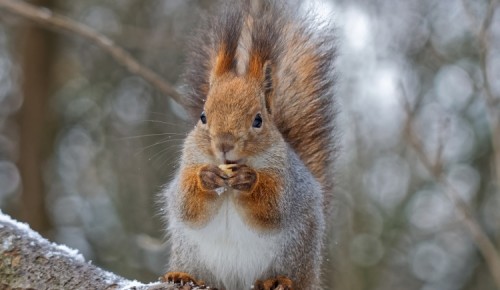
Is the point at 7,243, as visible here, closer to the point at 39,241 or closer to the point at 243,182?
the point at 39,241

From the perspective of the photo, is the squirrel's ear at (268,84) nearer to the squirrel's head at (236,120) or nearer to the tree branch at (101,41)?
the squirrel's head at (236,120)

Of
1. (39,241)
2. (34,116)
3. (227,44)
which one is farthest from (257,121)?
(34,116)

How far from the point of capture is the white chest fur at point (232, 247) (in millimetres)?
2215

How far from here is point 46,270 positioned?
6.47ft

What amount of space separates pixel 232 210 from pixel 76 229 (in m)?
6.83

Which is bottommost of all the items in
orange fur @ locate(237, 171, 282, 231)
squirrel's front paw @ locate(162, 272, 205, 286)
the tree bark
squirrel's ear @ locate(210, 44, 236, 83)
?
squirrel's front paw @ locate(162, 272, 205, 286)

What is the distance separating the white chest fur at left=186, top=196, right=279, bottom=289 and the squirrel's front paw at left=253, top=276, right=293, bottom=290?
0.05 metres

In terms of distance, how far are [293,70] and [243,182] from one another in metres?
0.78

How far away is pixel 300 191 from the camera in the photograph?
239cm

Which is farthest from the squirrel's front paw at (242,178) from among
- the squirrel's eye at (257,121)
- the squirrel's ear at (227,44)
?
the squirrel's ear at (227,44)

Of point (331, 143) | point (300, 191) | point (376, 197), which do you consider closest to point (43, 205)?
point (376, 197)

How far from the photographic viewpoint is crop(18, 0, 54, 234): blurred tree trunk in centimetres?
632

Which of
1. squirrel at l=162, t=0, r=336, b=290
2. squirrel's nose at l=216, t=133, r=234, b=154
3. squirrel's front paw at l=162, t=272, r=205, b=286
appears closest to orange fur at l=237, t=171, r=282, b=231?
squirrel at l=162, t=0, r=336, b=290

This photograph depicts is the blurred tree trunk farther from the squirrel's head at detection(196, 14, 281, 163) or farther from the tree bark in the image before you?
the tree bark
